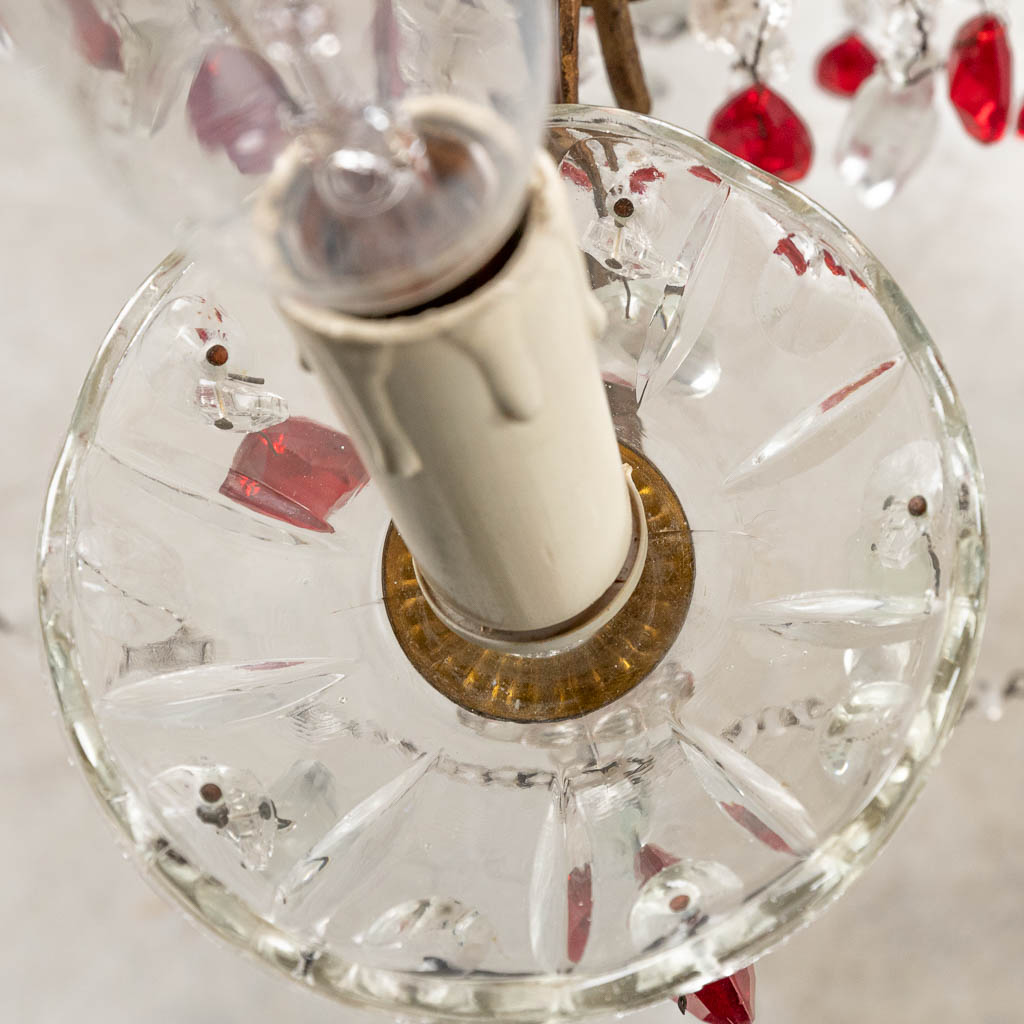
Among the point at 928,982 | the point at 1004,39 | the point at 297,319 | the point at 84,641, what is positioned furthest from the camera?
the point at 928,982

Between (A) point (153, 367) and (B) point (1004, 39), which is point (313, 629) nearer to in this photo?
(A) point (153, 367)

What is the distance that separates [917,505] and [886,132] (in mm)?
300

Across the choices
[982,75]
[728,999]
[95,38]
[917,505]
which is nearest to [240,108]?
[95,38]

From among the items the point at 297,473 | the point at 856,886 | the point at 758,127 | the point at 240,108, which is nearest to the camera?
the point at 240,108

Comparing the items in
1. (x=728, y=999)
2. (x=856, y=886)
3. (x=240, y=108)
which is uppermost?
(x=240, y=108)

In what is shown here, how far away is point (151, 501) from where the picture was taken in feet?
1.00

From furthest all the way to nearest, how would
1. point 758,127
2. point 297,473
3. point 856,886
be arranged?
1. point 856,886
2. point 758,127
3. point 297,473

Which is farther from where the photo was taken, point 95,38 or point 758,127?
point 758,127

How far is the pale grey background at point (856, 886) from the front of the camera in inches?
24.5

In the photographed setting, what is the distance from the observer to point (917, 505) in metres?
0.27

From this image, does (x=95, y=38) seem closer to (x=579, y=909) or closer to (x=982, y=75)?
(x=579, y=909)

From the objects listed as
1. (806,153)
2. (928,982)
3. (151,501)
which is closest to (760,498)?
(151,501)

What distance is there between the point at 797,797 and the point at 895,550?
0.19ft

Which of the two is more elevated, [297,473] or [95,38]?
[95,38]
